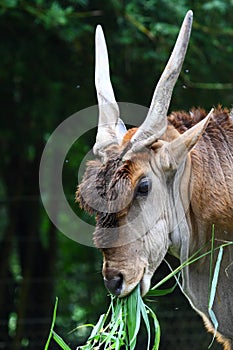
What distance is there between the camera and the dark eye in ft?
14.6

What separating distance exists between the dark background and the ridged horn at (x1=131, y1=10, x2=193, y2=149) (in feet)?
9.90

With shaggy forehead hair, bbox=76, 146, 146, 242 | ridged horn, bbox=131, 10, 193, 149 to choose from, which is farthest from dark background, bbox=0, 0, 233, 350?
shaggy forehead hair, bbox=76, 146, 146, 242

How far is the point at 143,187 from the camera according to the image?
14.6 feet

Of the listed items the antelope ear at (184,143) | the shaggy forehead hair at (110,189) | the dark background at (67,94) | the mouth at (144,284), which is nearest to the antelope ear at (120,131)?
the shaggy forehead hair at (110,189)

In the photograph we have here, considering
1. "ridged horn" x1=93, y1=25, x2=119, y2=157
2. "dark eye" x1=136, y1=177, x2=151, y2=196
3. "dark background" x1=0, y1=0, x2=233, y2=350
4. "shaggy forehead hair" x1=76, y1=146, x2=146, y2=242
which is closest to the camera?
"shaggy forehead hair" x1=76, y1=146, x2=146, y2=242

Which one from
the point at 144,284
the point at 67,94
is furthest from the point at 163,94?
the point at 67,94

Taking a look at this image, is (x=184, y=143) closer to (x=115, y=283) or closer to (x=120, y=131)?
(x=120, y=131)

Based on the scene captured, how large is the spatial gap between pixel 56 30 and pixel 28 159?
294 cm

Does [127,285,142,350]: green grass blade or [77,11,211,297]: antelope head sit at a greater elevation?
[77,11,211,297]: antelope head

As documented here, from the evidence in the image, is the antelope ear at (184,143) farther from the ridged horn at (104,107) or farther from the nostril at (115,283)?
the nostril at (115,283)

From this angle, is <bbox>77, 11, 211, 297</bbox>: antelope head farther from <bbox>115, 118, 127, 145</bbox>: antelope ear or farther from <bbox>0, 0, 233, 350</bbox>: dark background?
<bbox>0, 0, 233, 350</bbox>: dark background

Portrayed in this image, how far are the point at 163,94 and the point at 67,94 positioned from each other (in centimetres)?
456

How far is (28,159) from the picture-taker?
10.7 meters

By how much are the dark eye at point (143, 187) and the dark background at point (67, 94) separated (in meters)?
3.22
